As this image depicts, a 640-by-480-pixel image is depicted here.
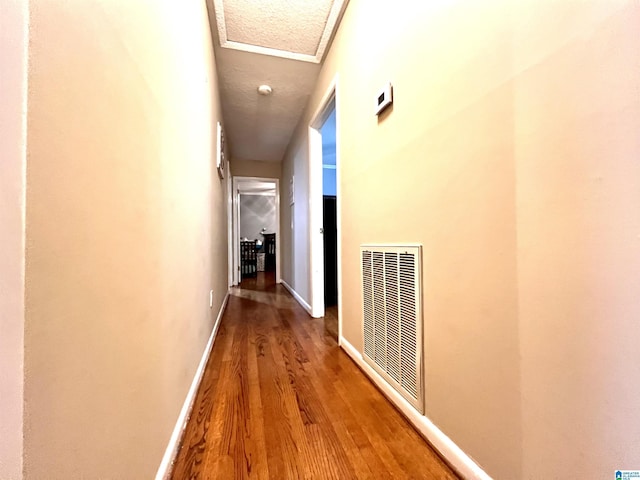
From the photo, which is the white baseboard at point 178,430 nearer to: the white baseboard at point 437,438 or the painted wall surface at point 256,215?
the white baseboard at point 437,438

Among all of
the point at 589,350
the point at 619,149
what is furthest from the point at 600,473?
the point at 619,149

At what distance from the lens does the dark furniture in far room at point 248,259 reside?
20.8 feet

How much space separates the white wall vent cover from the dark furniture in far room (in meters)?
5.11

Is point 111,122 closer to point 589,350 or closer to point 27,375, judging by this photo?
point 27,375

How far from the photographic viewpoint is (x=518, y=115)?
0.71m

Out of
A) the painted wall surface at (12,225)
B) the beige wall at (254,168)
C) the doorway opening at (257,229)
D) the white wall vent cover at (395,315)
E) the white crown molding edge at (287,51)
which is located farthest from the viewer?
the doorway opening at (257,229)

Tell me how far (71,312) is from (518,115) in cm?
108

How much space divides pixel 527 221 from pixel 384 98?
0.94 meters

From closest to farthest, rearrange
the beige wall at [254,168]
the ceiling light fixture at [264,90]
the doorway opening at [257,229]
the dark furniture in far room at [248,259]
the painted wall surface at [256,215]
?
the ceiling light fixture at [264,90], the beige wall at [254,168], the dark furniture in far room at [248,259], the doorway opening at [257,229], the painted wall surface at [256,215]

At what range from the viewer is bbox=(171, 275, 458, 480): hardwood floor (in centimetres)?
93

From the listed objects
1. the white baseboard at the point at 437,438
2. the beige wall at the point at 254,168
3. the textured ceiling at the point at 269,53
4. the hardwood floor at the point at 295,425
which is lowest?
the hardwood floor at the point at 295,425

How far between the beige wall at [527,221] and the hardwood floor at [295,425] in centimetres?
22

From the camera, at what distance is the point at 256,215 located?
8.15 m

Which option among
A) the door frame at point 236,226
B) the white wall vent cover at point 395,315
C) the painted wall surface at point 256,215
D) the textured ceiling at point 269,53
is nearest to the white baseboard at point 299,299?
the door frame at point 236,226
